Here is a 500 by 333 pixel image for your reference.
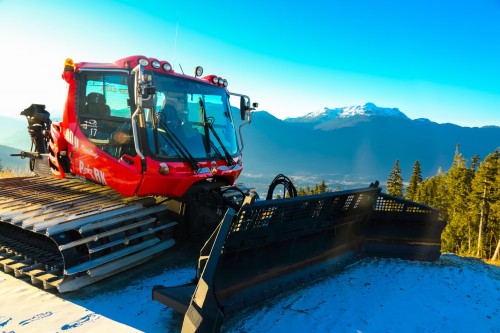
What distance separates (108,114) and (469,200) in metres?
46.2

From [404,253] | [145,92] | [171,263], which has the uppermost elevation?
[145,92]

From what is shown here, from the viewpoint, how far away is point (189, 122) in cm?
630

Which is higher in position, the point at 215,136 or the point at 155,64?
the point at 155,64

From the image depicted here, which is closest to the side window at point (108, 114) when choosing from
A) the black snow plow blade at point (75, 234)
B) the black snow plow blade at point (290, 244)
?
the black snow plow blade at point (75, 234)

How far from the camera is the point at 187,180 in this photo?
5.71 meters

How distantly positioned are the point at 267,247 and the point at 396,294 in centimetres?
197

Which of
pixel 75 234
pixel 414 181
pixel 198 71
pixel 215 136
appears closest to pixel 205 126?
pixel 215 136

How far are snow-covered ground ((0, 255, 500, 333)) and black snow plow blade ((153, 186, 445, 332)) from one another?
0.27 meters

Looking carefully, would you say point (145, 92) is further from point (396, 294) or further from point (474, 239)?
point (474, 239)

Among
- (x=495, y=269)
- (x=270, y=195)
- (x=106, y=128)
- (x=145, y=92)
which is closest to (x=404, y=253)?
(x=495, y=269)

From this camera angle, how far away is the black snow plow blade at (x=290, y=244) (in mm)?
3415

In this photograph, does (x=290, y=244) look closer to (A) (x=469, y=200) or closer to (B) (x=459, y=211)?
(A) (x=469, y=200)

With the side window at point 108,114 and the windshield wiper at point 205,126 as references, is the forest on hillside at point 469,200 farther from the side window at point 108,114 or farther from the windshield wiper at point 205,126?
the side window at point 108,114

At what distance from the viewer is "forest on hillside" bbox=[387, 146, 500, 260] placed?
118 ft
